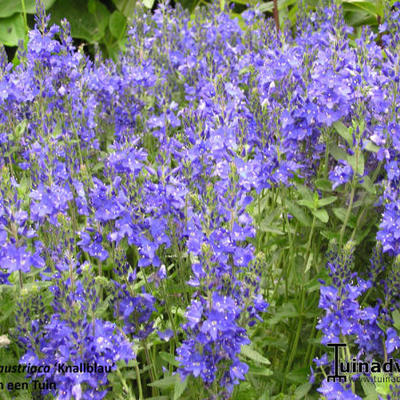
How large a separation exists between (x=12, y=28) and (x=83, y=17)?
3.59 feet

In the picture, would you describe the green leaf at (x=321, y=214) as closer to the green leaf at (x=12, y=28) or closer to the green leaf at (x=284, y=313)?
the green leaf at (x=284, y=313)

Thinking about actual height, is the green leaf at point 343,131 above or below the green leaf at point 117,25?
below

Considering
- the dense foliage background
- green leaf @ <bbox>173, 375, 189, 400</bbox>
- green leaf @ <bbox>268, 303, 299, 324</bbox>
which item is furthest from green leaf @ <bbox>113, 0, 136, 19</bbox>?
green leaf @ <bbox>173, 375, 189, 400</bbox>

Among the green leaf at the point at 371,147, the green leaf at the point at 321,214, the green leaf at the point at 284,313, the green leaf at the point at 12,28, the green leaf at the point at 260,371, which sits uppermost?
the green leaf at the point at 12,28

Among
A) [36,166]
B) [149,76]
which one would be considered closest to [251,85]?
[149,76]

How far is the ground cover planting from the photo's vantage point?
264 centimetres

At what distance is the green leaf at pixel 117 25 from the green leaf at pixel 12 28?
1099mm

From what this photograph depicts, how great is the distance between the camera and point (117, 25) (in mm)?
7926

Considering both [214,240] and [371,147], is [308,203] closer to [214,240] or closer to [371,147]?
[371,147]

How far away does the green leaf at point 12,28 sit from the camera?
24.5ft

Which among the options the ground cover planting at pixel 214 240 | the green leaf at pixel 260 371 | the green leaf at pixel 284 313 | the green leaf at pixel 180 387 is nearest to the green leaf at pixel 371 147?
the ground cover planting at pixel 214 240

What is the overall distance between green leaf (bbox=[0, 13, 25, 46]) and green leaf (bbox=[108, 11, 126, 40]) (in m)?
1.10

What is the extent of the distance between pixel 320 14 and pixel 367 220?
6.45 feet

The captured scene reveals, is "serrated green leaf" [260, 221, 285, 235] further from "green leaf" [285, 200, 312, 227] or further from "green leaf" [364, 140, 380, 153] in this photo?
"green leaf" [364, 140, 380, 153]
